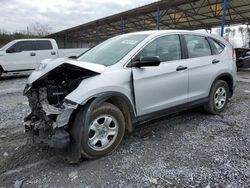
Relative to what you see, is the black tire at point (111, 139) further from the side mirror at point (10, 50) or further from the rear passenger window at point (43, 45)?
the rear passenger window at point (43, 45)

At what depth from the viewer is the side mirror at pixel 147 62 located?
130 inches

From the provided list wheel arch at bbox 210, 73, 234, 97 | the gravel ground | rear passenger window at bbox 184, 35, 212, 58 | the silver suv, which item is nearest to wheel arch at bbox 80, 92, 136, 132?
the silver suv

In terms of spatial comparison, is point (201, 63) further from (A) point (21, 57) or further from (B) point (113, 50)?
(A) point (21, 57)

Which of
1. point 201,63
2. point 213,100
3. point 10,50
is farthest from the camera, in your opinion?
point 10,50

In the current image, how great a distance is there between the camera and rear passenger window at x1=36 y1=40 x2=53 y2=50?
12.4 metres

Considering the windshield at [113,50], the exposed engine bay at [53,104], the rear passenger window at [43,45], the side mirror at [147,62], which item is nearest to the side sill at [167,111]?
the side mirror at [147,62]

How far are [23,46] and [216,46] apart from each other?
10251 mm

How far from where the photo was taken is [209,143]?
365 cm

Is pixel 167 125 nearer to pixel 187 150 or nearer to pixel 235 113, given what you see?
pixel 187 150

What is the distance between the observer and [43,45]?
12.5 metres

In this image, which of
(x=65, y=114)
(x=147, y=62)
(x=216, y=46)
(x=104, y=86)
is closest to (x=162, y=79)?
(x=147, y=62)


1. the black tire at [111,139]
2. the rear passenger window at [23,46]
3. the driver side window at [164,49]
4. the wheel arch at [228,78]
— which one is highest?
the rear passenger window at [23,46]

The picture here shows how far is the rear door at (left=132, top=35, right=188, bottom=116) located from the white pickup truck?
816 cm

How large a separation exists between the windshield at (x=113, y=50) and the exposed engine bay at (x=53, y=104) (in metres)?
0.58
